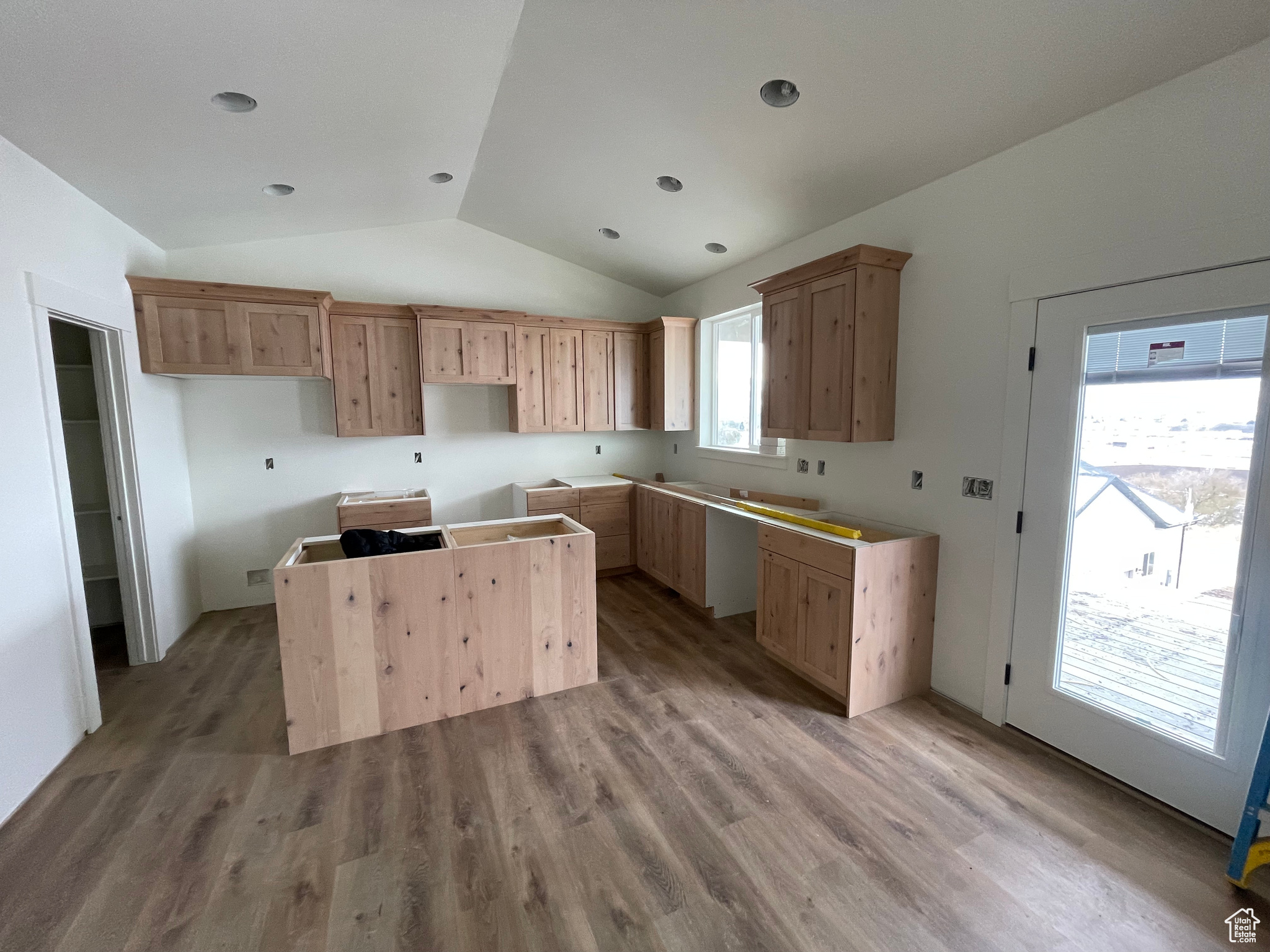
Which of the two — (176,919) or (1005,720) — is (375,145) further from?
(1005,720)

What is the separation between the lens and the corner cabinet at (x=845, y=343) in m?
2.93

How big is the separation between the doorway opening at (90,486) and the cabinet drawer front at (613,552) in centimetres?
331

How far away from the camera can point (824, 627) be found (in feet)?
9.43

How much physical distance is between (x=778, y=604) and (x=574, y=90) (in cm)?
304

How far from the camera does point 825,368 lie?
10.2 feet

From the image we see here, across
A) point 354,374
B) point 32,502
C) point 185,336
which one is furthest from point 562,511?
point 32,502

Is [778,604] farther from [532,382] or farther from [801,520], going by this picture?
[532,382]

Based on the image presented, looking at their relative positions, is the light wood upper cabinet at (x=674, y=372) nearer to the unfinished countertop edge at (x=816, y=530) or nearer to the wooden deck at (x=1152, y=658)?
the unfinished countertop edge at (x=816, y=530)

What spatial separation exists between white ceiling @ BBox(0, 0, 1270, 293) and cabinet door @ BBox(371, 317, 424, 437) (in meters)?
1.03

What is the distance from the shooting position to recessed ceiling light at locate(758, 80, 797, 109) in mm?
2350

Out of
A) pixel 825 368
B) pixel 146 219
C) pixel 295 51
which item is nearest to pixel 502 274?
pixel 146 219

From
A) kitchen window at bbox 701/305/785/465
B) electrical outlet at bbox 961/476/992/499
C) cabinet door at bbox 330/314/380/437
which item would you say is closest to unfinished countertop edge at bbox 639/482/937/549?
electrical outlet at bbox 961/476/992/499
